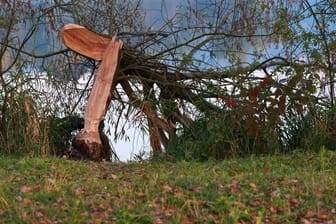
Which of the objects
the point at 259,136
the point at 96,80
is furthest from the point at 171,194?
the point at 96,80

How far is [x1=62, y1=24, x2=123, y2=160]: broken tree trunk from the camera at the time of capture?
10398 millimetres

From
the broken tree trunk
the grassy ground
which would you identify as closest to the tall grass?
the grassy ground

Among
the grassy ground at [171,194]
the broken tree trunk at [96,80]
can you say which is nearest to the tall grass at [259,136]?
the grassy ground at [171,194]

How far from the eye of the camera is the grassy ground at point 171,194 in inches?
208

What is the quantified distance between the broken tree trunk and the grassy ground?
2257mm

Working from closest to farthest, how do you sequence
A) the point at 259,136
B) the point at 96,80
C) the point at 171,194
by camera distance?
the point at 171,194, the point at 259,136, the point at 96,80

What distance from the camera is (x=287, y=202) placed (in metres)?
5.81

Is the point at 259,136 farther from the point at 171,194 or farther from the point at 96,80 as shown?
the point at 171,194

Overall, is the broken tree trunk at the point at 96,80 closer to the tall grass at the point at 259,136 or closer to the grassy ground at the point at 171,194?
the tall grass at the point at 259,136

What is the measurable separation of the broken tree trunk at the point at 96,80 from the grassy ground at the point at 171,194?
2.26 meters

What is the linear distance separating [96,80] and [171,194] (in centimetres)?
504

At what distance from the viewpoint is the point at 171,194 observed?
6.00m

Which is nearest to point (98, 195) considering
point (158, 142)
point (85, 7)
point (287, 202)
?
point (287, 202)

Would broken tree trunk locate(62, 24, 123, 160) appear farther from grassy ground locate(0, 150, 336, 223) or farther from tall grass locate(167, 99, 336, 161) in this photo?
grassy ground locate(0, 150, 336, 223)
